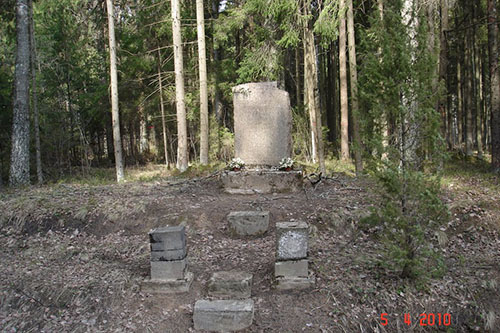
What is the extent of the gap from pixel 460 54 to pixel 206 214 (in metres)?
19.9

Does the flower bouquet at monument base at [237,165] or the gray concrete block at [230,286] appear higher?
the flower bouquet at monument base at [237,165]

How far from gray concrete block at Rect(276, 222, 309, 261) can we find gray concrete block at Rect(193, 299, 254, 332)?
939 mm

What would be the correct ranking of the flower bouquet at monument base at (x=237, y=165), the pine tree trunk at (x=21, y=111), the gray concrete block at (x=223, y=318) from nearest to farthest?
1. the gray concrete block at (x=223, y=318)
2. the flower bouquet at monument base at (x=237, y=165)
3. the pine tree trunk at (x=21, y=111)

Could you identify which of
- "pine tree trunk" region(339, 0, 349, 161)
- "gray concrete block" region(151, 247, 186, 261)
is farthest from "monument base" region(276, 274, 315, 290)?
"pine tree trunk" region(339, 0, 349, 161)

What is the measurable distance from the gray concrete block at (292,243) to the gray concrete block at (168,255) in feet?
4.50

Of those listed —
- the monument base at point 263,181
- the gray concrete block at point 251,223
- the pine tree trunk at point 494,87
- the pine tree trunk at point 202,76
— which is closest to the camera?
the gray concrete block at point 251,223

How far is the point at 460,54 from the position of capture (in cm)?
2050

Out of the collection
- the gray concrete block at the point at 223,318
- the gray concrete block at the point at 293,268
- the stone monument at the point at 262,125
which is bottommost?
the gray concrete block at the point at 223,318

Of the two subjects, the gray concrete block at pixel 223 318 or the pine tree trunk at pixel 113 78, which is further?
the pine tree trunk at pixel 113 78

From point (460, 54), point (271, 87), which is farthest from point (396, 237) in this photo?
point (460, 54)

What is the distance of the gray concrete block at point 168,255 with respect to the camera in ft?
16.7

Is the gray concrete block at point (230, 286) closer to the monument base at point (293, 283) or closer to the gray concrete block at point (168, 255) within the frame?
the monument base at point (293, 283)
